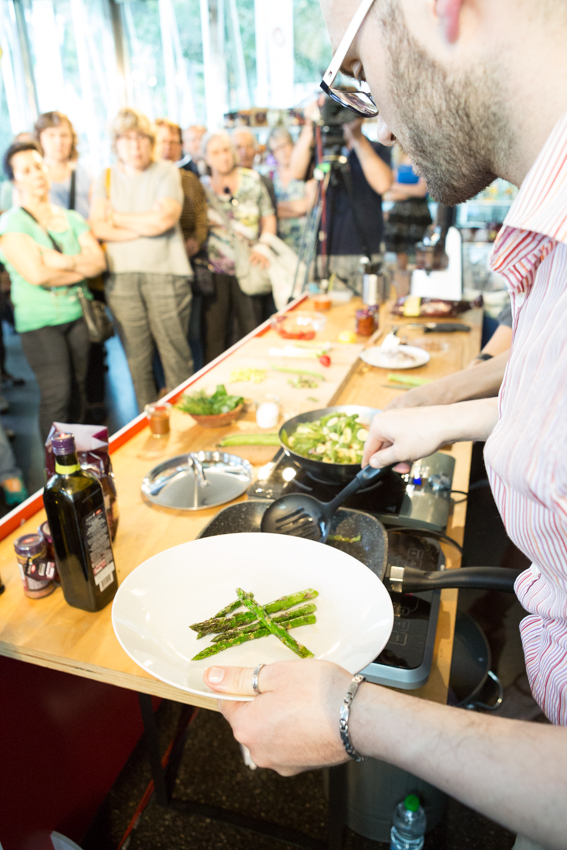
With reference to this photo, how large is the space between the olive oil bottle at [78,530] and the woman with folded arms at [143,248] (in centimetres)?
309

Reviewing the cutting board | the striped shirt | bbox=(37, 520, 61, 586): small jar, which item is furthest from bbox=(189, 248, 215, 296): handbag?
the striped shirt

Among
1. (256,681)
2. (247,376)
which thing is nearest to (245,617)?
(256,681)

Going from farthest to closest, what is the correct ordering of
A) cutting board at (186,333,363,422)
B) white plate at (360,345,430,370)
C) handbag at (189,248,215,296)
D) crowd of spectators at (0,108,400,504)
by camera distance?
handbag at (189,248,215,296) < crowd of spectators at (0,108,400,504) < white plate at (360,345,430,370) < cutting board at (186,333,363,422)

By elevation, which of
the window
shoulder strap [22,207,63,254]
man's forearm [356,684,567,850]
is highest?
the window

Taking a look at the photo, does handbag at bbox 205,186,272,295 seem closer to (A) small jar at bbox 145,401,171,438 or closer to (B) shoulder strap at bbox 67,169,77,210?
(B) shoulder strap at bbox 67,169,77,210

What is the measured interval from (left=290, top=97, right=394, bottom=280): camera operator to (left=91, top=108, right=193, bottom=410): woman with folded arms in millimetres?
1003

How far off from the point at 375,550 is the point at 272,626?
12.5 inches

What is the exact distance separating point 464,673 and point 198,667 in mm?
1106

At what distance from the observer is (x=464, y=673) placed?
1642mm

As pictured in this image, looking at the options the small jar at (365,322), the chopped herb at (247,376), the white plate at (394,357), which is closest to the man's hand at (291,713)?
the chopped herb at (247,376)

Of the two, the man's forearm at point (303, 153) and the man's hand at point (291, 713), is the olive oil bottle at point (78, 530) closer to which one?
the man's hand at point (291, 713)

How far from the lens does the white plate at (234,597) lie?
83cm

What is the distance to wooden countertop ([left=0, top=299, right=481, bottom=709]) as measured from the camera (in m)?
0.98

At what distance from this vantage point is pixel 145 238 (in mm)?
3773
